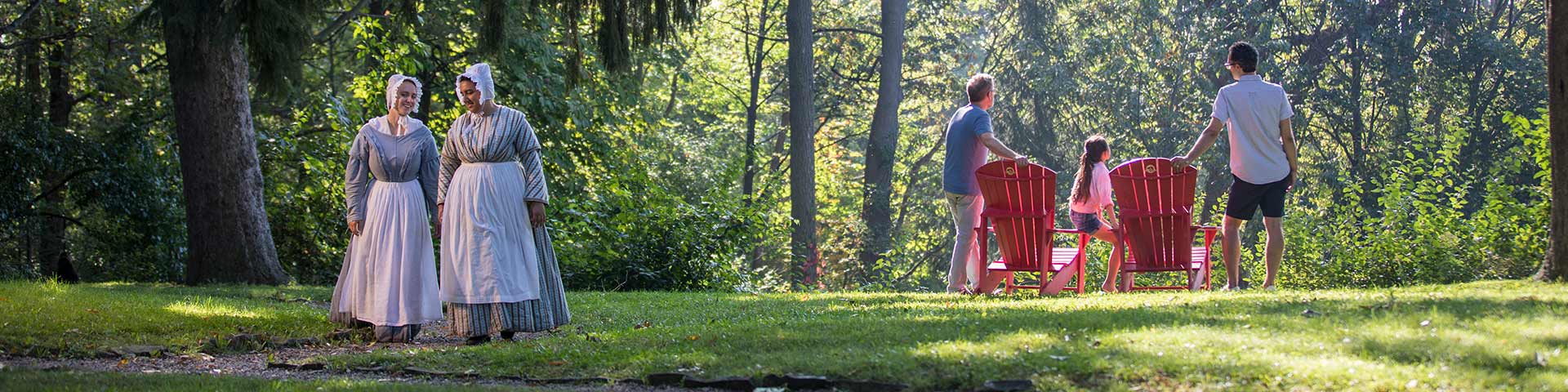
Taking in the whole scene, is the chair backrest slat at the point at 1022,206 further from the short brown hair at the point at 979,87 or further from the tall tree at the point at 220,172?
the tall tree at the point at 220,172

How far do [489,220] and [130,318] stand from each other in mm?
3028

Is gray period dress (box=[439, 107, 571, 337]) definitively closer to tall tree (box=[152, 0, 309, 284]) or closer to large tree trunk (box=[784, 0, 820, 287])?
tall tree (box=[152, 0, 309, 284])

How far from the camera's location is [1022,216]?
993 centimetres

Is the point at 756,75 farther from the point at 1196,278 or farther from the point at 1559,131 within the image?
the point at 1559,131

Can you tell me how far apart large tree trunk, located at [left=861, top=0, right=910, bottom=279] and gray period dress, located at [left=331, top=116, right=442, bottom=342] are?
18833 mm

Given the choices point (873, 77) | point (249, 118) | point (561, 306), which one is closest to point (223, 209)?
point (249, 118)

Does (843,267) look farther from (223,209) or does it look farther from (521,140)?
(521,140)

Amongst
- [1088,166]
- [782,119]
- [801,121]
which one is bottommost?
[1088,166]

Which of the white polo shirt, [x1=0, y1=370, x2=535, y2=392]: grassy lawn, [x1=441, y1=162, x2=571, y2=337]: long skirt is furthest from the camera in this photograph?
the white polo shirt

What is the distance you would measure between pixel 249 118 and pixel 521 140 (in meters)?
7.39

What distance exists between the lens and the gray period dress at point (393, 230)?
8367 millimetres

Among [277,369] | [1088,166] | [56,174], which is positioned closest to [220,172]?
[56,174]

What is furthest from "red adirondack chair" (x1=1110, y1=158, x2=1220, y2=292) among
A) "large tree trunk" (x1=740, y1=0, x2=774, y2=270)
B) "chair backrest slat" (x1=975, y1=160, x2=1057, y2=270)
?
"large tree trunk" (x1=740, y1=0, x2=774, y2=270)

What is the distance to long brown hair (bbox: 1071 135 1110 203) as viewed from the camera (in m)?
10.3
